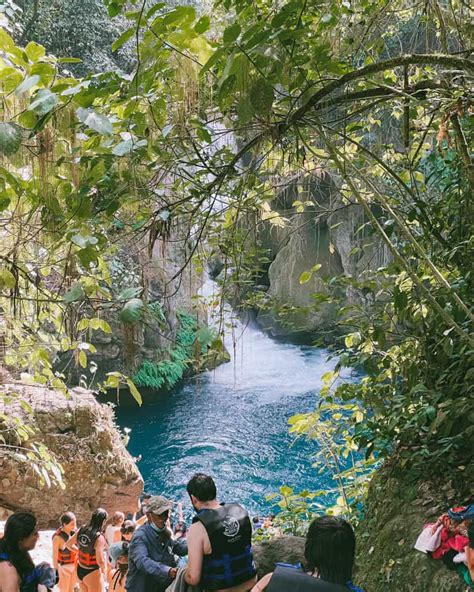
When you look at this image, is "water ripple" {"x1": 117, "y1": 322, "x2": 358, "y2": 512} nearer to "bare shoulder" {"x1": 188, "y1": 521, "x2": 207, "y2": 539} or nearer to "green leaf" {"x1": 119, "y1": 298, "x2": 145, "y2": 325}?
"bare shoulder" {"x1": 188, "y1": 521, "x2": 207, "y2": 539}

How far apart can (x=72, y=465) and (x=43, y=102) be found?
604 cm

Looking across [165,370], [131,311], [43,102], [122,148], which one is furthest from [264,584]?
[165,370]

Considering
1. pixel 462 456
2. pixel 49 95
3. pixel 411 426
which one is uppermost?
pixel 49 95

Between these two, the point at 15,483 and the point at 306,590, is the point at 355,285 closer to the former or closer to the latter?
the point at 306,590

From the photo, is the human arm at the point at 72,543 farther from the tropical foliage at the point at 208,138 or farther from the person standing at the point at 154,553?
the tropical foliage at the point at 208,138

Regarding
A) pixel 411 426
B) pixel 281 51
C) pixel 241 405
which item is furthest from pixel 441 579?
pixel 241 405

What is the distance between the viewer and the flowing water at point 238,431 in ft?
33.6

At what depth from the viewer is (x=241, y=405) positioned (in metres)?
13.7

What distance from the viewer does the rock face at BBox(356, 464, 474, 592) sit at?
2.56 meters

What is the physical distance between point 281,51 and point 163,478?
391 inches

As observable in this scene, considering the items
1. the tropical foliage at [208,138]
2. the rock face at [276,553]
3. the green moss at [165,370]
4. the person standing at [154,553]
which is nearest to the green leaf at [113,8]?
the tropical foliage at [208,138]

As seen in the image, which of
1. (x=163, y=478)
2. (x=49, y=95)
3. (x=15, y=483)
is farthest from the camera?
(x=163, y=478)

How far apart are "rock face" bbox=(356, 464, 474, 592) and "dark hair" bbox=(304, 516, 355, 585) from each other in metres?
1.03

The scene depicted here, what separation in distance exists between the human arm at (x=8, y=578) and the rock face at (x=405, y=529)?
5.79 ft
